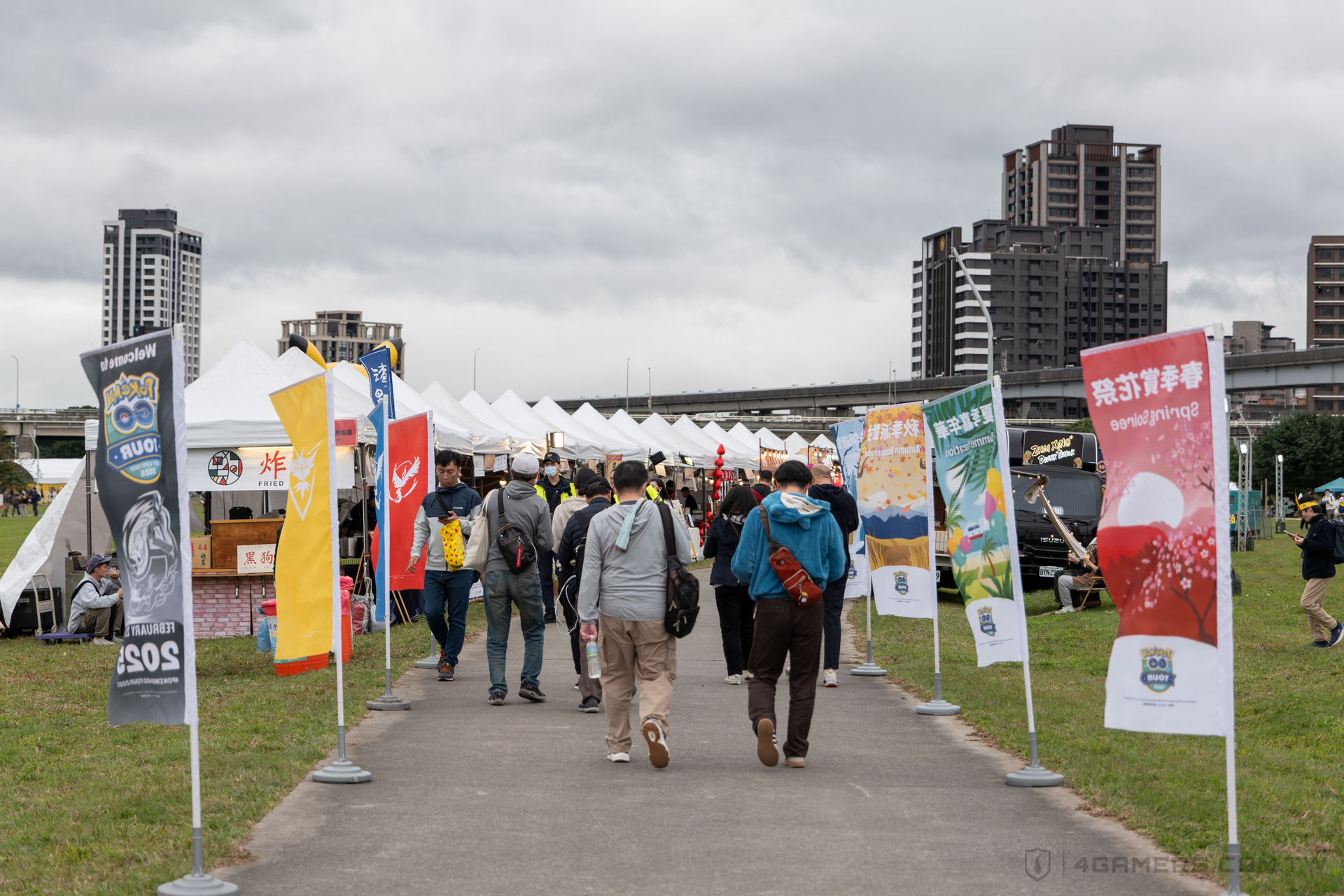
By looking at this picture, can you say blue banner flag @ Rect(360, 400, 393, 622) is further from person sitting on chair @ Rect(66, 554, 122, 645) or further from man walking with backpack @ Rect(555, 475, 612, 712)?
person sitting on chair @ Rect(66, 554, 122, 645)

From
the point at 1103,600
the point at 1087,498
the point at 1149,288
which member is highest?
the point at 1149,288

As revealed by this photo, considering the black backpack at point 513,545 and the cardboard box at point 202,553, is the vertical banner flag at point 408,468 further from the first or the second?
the cardboard box at point 202,553

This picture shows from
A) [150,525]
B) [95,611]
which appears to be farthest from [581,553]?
[95,611]

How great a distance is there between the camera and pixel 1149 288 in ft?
574

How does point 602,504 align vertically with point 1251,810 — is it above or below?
above

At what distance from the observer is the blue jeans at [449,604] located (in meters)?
11.6

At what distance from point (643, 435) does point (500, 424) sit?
28.0 feet

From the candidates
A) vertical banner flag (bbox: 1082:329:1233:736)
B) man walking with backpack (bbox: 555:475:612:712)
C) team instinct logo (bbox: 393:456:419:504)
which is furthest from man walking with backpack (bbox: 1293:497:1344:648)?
vertical banner flag (bbox: 1082:329:1233:736)

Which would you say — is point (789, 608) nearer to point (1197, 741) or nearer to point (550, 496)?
point (1197, 741)

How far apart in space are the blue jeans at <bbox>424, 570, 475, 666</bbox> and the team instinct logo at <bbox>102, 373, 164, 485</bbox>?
6.14 meters

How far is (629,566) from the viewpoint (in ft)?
26.6

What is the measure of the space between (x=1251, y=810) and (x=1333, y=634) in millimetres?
9236

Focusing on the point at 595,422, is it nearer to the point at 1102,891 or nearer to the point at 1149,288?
the point at 1102,891

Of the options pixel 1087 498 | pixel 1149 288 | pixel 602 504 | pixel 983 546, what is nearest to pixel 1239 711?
pixel 983 546
